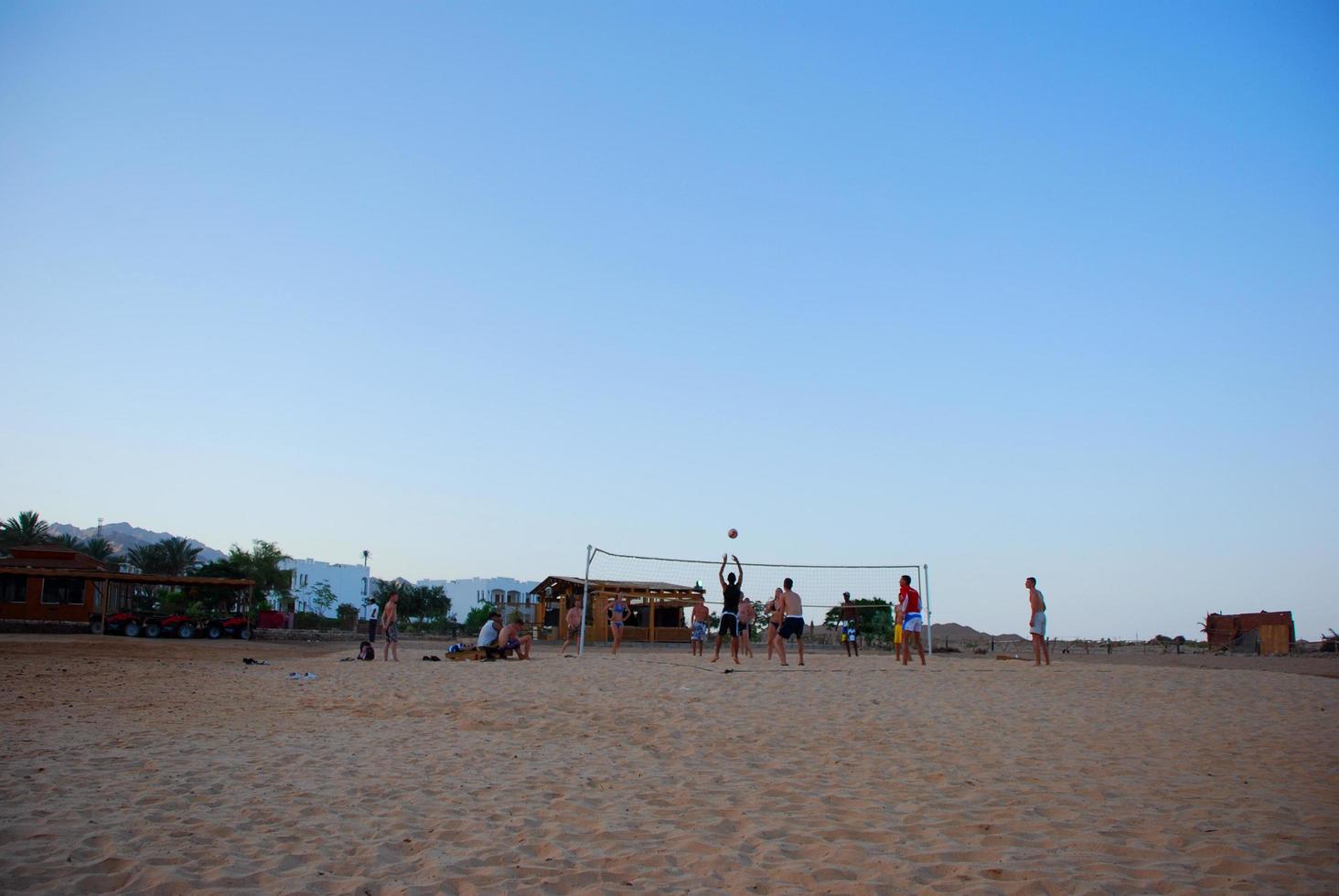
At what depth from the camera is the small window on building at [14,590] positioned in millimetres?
28625

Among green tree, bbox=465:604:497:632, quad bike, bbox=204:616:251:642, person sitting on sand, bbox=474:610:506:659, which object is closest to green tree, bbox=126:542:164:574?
green tree, bbox=465:604:497:632

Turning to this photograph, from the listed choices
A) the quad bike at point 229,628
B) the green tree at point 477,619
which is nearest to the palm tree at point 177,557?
the green tree at point 477,619

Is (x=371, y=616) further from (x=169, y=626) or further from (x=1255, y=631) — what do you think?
(x=1255, y=631)

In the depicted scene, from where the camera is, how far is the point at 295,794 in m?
5.21

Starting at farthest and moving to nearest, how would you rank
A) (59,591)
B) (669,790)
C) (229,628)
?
1. (229,628)
2. (59,591)
3. (669,790)

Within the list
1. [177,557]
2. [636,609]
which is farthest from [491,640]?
[177,557]

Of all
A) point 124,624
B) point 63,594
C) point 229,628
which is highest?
point 63,594

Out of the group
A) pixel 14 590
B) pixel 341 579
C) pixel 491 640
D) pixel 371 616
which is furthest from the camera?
pixel 341 579

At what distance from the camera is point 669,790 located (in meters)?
5.61

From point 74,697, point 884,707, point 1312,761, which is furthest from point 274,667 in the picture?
point 1312,761

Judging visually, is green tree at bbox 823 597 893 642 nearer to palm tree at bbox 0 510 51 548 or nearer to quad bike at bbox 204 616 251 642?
quad bike at bbox 204 616 251 642

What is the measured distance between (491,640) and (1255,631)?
82.4 feet

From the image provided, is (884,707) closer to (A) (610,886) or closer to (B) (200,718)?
(A) (610,886)

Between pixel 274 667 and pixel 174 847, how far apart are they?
1186cm
